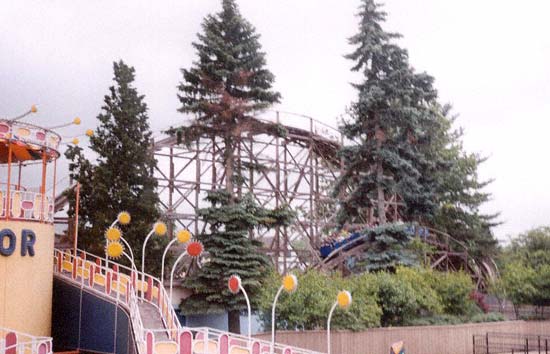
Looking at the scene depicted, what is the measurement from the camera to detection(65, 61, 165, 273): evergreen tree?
80.4ft

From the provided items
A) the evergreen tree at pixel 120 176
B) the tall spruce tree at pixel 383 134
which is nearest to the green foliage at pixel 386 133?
the tall spruce tree at pixel 383 134

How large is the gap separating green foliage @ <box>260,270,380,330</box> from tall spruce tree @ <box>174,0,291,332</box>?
1052mm

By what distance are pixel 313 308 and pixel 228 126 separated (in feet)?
26.4

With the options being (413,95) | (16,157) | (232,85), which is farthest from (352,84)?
(16,157)

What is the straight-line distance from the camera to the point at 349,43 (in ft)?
104

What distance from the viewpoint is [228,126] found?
2538 cm

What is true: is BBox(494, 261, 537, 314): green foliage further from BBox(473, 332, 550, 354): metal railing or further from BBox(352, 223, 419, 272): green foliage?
BBox(352, 223, 419, 272): green foliage

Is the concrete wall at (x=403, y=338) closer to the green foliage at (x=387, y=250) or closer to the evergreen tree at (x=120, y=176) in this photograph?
the green foliage at (x=387, y=250)

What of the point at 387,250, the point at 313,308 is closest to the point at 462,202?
the point at 387,250

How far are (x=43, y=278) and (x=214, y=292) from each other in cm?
657

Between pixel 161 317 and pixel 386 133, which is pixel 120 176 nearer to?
pixel 161 317

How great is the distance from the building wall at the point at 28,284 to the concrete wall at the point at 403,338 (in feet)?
21.6

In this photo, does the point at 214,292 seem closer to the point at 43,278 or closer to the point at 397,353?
the point at 43,278

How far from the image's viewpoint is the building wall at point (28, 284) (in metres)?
16.9
